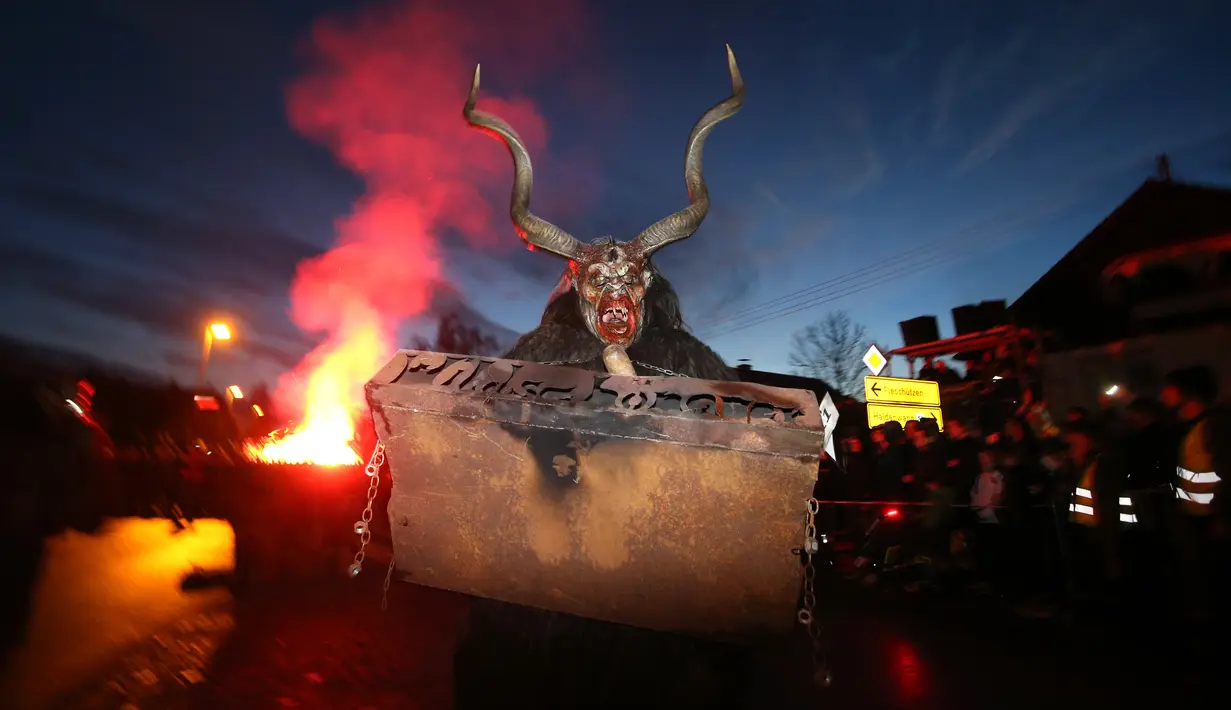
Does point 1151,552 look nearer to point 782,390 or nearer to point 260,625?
point 782,390

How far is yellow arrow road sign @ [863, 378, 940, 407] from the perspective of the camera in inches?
408

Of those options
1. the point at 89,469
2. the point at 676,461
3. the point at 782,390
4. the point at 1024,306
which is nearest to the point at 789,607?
the point at 676,461

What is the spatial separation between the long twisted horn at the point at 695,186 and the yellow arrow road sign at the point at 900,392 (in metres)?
7.66

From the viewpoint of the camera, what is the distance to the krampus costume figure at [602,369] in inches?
86.4

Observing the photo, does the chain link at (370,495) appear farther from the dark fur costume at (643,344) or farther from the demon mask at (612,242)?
the demon mask at (612,242)

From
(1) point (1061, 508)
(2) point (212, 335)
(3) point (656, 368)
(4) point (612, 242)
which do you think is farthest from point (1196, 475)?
(2) point (212, 335)

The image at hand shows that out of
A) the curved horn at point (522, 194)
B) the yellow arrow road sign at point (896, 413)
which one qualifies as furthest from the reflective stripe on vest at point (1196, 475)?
the yellow arrow road sign at point (896, 413)

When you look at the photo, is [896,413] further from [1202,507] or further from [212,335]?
[212,335]

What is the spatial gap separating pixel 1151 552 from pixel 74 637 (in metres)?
8.88

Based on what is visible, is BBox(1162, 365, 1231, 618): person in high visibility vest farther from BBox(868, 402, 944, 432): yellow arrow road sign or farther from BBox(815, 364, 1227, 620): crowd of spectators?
BBox(868, 402, 944, 432): yellow arrow road sign

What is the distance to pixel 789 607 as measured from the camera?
1984 millimetres

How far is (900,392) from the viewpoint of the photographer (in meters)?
10.5

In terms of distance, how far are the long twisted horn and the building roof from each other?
1403 cm

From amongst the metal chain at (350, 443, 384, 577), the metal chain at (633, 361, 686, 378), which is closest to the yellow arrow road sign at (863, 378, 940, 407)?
the metal chain at (633, 361, 686, 378)
